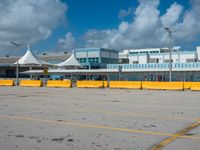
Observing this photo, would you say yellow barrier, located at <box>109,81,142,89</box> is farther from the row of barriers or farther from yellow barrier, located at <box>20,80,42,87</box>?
yellow barrier, located at <box>20,80,42,87</box>

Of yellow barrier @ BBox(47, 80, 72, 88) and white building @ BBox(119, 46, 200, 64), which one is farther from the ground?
white building @ BBox(119, 46, 200, 64)

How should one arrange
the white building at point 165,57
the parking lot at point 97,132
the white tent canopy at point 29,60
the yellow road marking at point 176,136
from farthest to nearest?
the white building at point 165,57, the white tent canopy at point 29,60, the parking lot at point 97,132, the yellow road marking at point 176,136

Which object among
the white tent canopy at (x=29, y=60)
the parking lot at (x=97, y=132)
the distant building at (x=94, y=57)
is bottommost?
the parking lot at (x=97, y=132)

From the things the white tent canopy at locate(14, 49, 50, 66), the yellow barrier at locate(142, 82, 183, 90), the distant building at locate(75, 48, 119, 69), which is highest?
the distant building at locate(75, 48, 119, 69)

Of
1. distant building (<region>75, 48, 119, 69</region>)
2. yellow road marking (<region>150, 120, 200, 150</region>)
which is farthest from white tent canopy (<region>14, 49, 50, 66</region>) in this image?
yellow road marking (<region>150, 120, 200, 150</region>)

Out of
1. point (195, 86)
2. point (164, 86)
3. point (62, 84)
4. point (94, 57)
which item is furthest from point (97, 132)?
point (94, 57)

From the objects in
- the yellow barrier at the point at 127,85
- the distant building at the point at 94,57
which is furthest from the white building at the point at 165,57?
the yellow barrier at the point at 127,85

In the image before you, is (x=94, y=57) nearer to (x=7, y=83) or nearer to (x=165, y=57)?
(x=165, y=57)

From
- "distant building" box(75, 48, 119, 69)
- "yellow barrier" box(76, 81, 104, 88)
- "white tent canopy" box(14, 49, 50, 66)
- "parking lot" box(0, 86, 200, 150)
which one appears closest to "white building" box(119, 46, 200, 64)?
"distant building" box(75, 48, 119, 69)

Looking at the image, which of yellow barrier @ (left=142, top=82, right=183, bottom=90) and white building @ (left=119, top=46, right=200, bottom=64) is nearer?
yellow barrier @ (left=142, top=82, right=183, bottom=90)

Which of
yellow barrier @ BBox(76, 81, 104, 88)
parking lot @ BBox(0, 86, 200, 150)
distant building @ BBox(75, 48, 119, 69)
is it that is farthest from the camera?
distant building @ BBox(75, 48, 119, 69)

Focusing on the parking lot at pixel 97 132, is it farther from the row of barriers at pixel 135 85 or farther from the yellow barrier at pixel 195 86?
the row of barriers at pixel 135 85

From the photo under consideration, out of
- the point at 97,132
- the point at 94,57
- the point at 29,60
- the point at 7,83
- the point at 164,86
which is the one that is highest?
→ the point at 94,57

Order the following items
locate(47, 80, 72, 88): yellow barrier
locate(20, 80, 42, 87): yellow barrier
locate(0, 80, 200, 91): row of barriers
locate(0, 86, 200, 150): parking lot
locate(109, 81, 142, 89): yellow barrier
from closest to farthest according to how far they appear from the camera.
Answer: locate(0, 86, 200, 150): parking lot < locate(0, 80, 200, 91): row of barriers < locate(109, 81, 142, 89): yellow barrier < locate(47, 80, 72, 88): yellow barrier < locate(20, 80, 42, 87): yellow barrier
